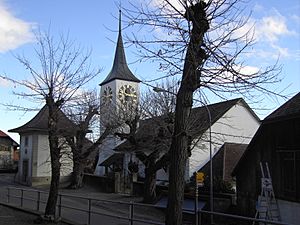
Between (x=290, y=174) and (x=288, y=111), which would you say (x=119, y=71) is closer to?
(x=290, y=174)

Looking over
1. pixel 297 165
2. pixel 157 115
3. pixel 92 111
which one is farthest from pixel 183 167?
pixel 92 111

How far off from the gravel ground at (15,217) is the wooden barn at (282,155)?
839 centimetres

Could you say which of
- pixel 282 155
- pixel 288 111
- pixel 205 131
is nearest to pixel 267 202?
pixel 282 155

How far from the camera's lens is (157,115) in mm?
31266

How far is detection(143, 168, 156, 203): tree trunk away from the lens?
2880cm

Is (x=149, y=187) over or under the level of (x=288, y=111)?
under

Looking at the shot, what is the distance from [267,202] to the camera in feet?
58.5

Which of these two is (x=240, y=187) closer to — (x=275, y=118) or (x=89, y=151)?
(x=275, y=118)

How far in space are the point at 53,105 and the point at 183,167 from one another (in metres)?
10.0

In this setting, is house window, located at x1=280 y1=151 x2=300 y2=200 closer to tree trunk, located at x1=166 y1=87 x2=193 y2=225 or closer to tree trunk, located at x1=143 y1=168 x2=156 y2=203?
tree trunk, located at x1=166 y1=87 x2=193 y2=225

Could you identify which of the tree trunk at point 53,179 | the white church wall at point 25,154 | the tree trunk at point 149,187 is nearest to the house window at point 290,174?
the tree trunk at point 53,179

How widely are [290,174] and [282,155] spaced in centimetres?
101

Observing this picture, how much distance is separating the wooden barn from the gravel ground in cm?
839

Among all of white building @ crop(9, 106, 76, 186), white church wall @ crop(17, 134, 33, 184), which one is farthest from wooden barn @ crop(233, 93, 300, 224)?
white church wall @ crop(17, 134, 33, 184)
